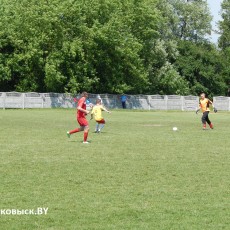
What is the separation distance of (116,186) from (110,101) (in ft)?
185

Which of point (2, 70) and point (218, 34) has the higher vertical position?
point (218, 34)

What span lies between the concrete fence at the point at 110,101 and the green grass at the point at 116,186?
140 feet

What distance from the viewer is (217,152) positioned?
59.4 feet

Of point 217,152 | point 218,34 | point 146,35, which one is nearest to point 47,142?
point 217,152

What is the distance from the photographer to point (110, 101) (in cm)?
6775

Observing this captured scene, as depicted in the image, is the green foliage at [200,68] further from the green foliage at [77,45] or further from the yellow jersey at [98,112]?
the yellow jersey at [98,112]

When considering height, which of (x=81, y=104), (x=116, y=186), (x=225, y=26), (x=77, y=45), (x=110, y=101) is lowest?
(x=110, y=101)

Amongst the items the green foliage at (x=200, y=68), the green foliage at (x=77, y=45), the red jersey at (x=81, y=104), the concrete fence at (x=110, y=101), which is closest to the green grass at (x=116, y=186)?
the red jersey at (x=81, y=104)

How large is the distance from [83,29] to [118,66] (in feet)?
22.7

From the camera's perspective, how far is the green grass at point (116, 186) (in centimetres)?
865

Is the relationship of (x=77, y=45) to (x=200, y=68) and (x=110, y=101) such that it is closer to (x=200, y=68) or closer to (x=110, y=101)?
(x=110, y=101)

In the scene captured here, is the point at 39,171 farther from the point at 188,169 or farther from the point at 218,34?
the point at 218,34

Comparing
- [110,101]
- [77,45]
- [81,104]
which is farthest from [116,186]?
[110,101]

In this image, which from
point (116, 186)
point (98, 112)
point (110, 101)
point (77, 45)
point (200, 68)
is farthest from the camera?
point (200, 68)
